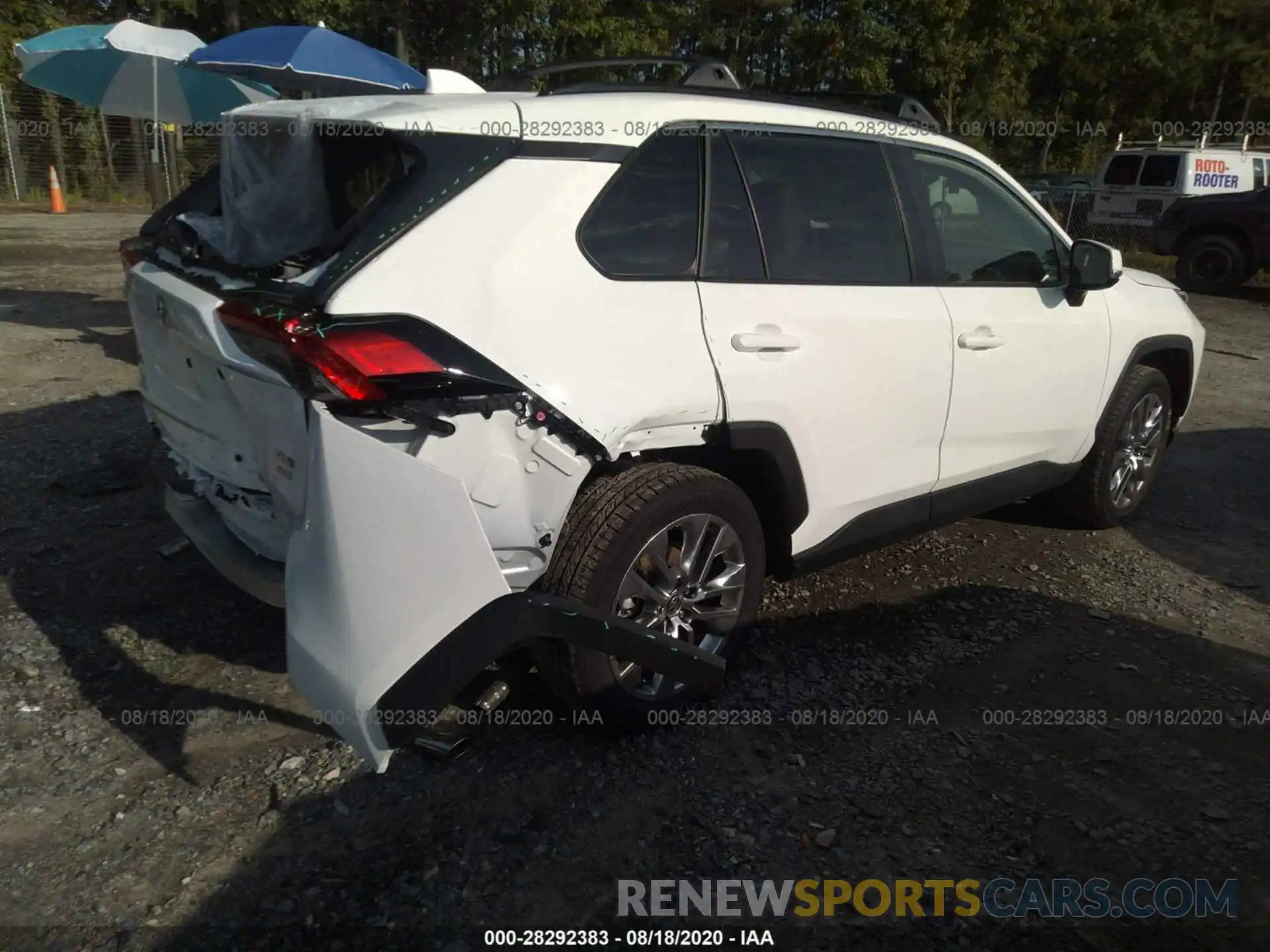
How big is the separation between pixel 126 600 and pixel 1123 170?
1688 cm

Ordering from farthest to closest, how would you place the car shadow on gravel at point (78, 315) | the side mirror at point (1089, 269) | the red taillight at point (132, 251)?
the car shadow on gravel at point (78, 315), the side mirror at point (1089, 269), the red taillight at point (132, 251)

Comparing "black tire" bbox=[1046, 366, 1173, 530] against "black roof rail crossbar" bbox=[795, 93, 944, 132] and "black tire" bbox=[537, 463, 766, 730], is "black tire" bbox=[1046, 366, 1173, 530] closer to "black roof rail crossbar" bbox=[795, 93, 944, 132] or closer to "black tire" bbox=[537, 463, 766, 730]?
"black roof rail crossbar" bbox=[795, 93, 944, 132]

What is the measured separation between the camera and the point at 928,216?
3.59 meters

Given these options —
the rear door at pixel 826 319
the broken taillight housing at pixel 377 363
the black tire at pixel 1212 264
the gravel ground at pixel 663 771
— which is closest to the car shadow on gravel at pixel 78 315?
the gravel ground at pixel 663 771

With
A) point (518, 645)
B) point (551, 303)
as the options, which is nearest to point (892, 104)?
point (551, 303)

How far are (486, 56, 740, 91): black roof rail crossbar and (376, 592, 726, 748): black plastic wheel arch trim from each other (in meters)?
1.63

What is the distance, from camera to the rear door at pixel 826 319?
2959 millimetres

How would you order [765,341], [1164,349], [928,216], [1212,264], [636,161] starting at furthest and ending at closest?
[1212,264] → [1164,349] → [928,216] → [765,341] → [636,161]

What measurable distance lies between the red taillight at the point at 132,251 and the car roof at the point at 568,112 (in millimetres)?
607

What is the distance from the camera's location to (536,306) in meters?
2.51

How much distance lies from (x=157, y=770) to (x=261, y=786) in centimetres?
34

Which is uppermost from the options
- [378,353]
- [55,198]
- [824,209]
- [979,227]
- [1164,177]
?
[824,209]

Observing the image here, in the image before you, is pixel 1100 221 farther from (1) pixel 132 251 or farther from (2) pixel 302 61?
(1) pixel 132 251

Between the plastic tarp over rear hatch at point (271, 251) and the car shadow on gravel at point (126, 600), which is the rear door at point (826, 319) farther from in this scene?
the car shadow on gravel at point (126, 600)
